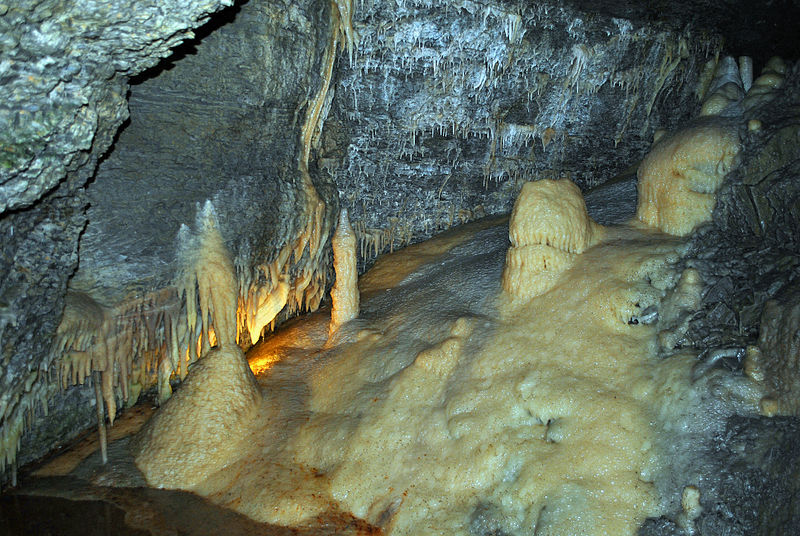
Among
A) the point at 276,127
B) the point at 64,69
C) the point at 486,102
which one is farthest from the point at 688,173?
the point at 64,69

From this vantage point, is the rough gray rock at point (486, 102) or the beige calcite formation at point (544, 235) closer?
the beige calcite formation at point (544, 235)

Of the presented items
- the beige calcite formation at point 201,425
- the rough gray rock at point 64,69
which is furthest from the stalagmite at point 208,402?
the rough gray rock at point 64,69

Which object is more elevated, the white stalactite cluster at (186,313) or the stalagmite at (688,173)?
the stalagmite at (688,173)

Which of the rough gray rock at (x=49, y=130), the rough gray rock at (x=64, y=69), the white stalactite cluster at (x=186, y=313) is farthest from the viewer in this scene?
the white stalactite cluster at (x=186, y=313)

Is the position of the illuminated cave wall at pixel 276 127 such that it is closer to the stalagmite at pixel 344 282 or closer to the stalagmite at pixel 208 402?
the stalagmite at pixel 208 402

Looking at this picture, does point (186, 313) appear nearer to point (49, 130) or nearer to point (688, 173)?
point (49, 130)

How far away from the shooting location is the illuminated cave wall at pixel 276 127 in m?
6.43

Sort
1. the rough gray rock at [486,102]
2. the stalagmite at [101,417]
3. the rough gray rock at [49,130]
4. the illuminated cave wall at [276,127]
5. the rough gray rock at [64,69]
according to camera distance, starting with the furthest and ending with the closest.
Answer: the rough gray rock at [486,102], the stalagmite at [101,417], the illuminated cave wall at [276,127], the rough gray rock at [49,130], the rough gray rock at [64,69]

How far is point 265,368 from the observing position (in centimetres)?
1065

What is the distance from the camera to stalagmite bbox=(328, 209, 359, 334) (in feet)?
35.1

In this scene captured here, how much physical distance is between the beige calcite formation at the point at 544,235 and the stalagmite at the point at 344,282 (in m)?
2.90

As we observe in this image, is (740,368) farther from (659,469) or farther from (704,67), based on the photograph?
(704,67)

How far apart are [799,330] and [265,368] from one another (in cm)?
761

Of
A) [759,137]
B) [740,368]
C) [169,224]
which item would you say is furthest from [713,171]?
[169,224]
